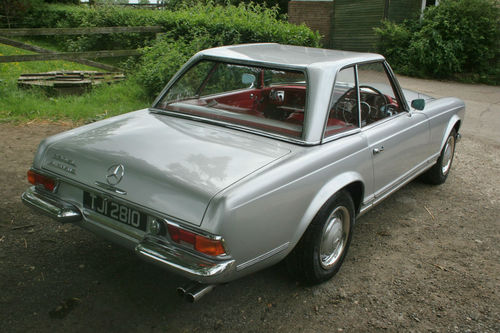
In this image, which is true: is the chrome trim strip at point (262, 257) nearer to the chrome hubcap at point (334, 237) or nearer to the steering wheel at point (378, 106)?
the chrome hubcap at point (334, 237)

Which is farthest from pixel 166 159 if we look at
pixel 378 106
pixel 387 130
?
pixel 378 106

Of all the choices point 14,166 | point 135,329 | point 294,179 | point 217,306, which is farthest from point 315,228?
point 14,166

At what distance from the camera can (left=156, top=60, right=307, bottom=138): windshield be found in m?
3.19

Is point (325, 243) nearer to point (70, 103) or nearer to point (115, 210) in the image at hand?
point (115, 210)

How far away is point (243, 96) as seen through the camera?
11.8 ft

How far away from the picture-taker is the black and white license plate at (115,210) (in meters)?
2.55

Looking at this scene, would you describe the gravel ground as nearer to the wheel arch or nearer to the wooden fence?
the wheel arch

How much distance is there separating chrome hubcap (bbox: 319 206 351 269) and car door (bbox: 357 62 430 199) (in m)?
0.45

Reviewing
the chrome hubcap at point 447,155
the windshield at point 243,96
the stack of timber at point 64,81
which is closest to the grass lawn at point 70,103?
the stack of timber at point 64,81

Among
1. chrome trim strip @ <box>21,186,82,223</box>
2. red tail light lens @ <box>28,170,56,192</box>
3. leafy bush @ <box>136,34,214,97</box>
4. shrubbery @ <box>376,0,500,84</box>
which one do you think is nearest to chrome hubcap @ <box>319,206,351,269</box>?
chrome trim strip @ <box>21,186,82,223</box>

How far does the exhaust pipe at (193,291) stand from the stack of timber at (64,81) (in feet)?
21.5

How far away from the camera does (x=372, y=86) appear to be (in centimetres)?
381

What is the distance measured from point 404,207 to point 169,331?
111 inches

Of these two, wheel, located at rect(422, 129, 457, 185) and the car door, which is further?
wheel, located at rect(422, 129, 457, 185)
